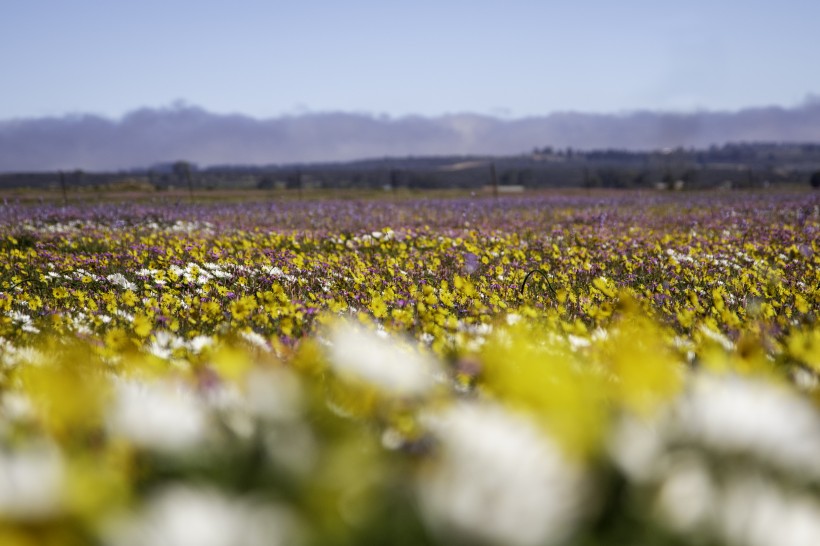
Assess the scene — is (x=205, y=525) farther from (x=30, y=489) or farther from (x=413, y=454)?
(x=413, y=454)

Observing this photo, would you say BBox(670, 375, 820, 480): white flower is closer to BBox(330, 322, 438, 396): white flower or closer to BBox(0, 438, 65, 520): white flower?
BBox(330, 322, 438, 396): white flower

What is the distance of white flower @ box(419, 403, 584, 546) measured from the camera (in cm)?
108

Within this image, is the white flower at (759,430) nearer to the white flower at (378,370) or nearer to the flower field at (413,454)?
the flower field at (413,454)

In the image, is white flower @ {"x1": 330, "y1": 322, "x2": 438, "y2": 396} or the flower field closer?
the flower field

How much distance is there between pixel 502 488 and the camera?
1.12 metres

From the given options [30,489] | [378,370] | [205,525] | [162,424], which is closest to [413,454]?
[378,370]

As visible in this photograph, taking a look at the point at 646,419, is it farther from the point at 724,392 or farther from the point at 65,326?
the point at 65,326

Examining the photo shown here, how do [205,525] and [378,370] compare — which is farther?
[378,370]

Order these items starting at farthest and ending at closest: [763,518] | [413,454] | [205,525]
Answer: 1. [413,454]
2. [763,518]
3. [205,525]

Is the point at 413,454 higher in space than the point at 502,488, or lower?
lower

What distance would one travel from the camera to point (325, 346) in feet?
11.6

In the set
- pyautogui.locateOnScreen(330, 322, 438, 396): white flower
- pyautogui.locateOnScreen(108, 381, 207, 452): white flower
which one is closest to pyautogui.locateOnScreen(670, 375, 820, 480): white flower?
pyautogui.locateOnScreen(330, 322, 438, 396): white flower

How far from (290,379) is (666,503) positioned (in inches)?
31.9

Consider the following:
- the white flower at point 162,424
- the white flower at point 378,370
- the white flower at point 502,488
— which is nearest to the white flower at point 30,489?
the white flower at point 162,424
